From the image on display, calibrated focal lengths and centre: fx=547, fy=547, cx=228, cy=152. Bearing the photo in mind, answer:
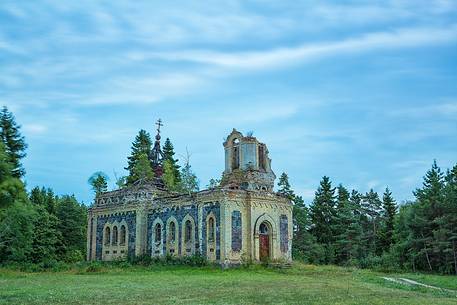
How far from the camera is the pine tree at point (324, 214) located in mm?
60469

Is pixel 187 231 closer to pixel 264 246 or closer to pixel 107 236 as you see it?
pixel 264 246

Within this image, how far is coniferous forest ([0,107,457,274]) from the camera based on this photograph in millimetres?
39125

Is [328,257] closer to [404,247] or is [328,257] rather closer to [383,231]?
[383,231]

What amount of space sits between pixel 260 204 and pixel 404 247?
39.9 ft

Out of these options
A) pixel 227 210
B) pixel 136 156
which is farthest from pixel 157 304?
pixel 136 156

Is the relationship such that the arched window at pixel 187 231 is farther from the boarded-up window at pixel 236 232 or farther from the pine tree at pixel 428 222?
the pine tree at pixel 428 222

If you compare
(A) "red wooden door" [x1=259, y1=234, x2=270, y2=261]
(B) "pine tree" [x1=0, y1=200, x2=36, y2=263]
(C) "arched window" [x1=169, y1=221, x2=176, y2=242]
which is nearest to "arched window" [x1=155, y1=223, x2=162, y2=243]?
(C) "arched window" [x1=169, y1=221, x2=176, y2=242]

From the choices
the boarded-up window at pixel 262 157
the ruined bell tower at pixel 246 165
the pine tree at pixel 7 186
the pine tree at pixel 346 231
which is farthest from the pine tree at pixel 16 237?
the pine tree at pixel 346 231

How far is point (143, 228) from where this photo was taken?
42.6 meters

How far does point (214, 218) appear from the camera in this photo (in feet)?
121

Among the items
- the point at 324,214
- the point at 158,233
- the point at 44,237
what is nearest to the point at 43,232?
the point at 44,237

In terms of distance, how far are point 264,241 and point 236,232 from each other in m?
2.83

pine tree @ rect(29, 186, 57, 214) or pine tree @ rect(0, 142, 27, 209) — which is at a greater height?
pine tree @ rect(29, 186, 57, 214)

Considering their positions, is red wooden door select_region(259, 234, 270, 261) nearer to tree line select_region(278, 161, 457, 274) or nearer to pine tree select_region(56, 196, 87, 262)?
tree line select_region(278, 161, 457, 274)
